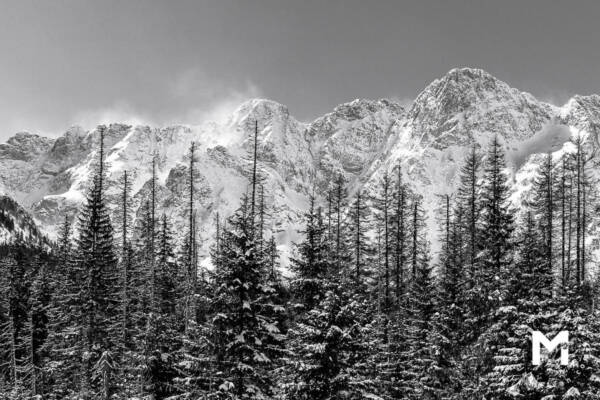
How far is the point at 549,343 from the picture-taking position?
15.6 meters

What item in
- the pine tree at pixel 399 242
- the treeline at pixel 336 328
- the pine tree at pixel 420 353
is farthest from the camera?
the pine tree at pixel 399 242

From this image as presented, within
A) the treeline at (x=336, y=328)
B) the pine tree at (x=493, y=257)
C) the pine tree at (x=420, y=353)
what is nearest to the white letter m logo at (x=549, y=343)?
the treeline at (x=336, y=328)

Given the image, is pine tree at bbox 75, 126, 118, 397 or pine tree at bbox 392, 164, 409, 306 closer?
pine tree at bbox 75, 126, 118, 397

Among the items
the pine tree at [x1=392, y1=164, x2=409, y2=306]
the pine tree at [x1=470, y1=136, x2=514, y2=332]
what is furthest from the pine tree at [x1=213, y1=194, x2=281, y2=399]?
the pine tree at [x1=392, y1=164, x2=409, y2=306]

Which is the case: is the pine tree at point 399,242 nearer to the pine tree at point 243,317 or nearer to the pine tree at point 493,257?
the pine tree at point 493,257

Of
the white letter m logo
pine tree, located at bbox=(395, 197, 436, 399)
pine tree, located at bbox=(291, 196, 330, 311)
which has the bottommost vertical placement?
pine tree, located at bbox=(395, 197, 436, 399)

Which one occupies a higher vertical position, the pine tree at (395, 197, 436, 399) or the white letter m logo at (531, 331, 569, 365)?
the white letter m logo at (531, 331, 569, 365)

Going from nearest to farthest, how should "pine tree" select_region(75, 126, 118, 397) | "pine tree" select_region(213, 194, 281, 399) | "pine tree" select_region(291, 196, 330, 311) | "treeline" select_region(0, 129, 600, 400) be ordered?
"treeline" select_region(0, 129, 600, 400) → "pine tree" select_region(213, 194, 281, 399) → "pine tree" select_region(291, 196, 330, 311) → "pine tree" select_region(75, 126, 118, 397)

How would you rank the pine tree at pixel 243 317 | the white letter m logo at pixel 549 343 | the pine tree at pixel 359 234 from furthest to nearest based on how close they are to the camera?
the pine tree at pixel 359 234 < the pine tree at pixel 243 317 < the white letter m logo at pixel 549 343

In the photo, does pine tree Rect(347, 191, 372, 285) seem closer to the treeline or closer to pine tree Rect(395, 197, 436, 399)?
the treeline

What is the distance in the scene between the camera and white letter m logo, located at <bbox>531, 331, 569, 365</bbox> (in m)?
14.8

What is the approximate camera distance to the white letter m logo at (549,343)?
14828mm

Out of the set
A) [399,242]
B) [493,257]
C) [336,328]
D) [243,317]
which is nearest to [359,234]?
[399,242]

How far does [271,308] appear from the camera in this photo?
20.7 m
